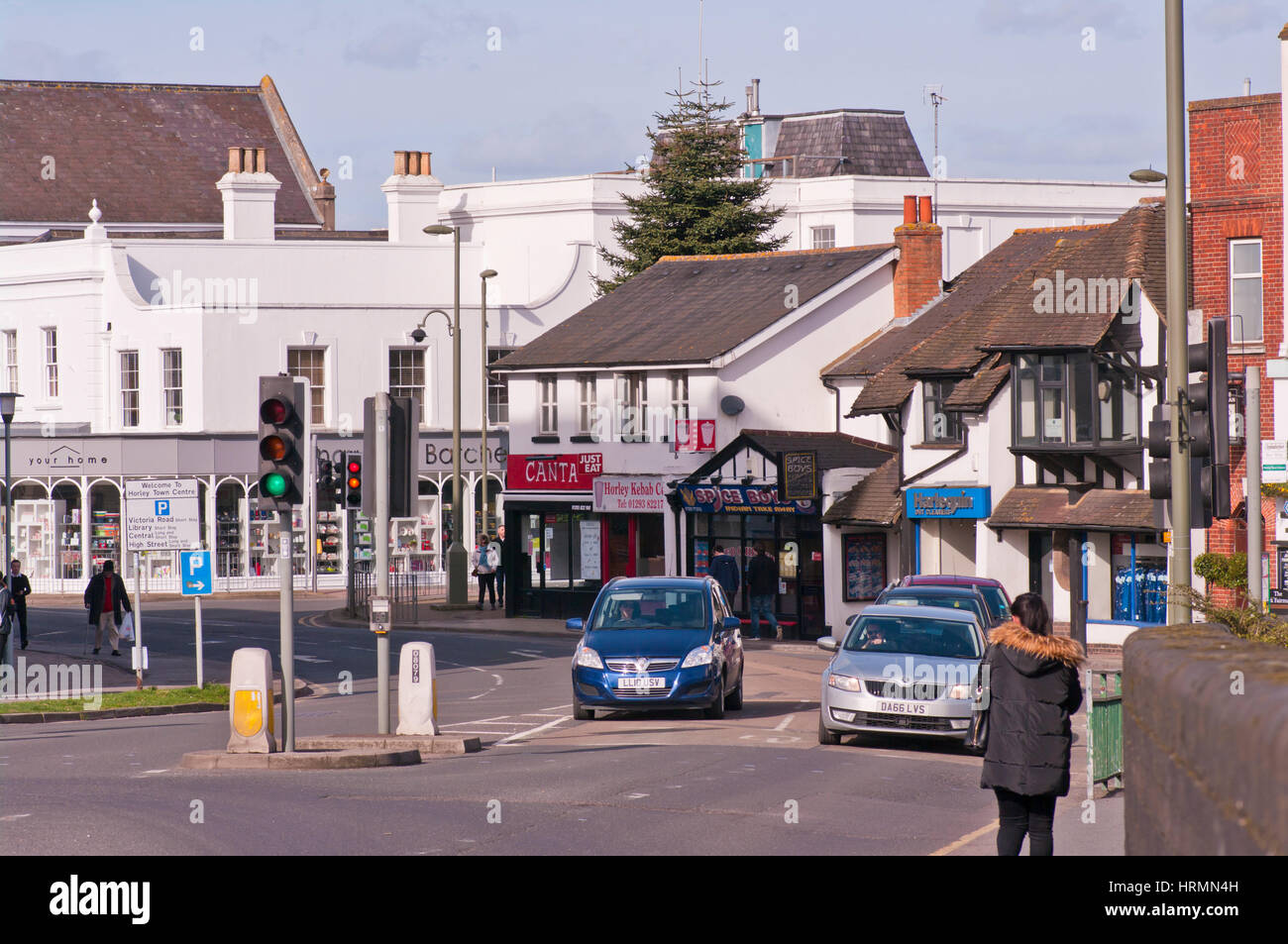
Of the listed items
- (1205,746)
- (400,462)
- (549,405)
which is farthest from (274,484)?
(549,405)

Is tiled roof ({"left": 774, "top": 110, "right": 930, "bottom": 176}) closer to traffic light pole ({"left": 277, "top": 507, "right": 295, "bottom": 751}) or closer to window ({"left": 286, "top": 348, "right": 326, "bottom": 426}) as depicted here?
window ({"left": 286, "top": 348, "right": 326, "bottom": 426})

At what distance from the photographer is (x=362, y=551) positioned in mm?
52781

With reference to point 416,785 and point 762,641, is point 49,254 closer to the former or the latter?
point 762,641

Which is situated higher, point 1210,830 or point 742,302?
point 742,302

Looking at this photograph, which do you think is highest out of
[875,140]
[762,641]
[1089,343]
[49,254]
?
[875,140]

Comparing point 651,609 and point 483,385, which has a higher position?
point 483,385

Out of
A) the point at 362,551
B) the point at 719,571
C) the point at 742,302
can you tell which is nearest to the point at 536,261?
the point at 362,551

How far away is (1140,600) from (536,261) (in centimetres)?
3424

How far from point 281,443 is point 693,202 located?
43.1 metres

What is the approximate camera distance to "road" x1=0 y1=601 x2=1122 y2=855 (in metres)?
12.0

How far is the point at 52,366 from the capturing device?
5653 cm

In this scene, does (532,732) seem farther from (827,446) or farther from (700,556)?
(827,446)

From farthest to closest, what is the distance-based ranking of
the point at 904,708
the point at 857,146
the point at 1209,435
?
the point at 857,146 < the point at 904,708 < the point at 1209,435

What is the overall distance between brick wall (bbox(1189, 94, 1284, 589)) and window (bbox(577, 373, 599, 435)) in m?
15.8
